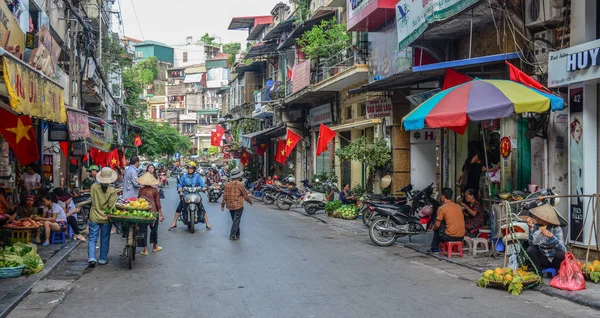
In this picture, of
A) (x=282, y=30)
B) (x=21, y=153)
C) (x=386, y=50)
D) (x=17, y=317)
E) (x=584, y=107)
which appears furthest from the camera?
(x=282, y=30)

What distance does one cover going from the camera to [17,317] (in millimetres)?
6832

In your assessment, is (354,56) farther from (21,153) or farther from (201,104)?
(201,104)

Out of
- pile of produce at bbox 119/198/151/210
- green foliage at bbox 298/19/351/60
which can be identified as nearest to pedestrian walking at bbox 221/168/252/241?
pile of produce at bbox 119/198/151/210

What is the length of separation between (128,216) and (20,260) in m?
1.72

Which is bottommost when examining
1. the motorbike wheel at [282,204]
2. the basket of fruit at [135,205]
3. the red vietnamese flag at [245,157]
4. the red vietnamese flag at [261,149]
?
Answer: the motorbike wheel at [282,204]

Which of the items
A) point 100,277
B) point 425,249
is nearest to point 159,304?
point 100,277

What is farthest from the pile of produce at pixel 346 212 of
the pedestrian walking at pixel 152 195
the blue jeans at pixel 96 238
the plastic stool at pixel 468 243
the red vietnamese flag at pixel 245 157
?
the red vietnamese flag at pixel 245 157

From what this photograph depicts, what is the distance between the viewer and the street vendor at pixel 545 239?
8.55 meters

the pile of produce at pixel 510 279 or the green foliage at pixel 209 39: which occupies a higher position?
the green foliage at pixel 209 39

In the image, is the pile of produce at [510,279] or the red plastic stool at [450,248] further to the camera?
the red plastic stool at [450,248]

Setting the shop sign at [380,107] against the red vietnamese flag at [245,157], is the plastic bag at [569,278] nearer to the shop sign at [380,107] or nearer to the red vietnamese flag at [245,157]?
the shop sign at [380,107]

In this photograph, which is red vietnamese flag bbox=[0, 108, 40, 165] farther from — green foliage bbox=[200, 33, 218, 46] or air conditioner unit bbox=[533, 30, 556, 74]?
green foliage bbox=[200, 33, 218, 46]

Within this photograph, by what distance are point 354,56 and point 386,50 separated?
8.61ft

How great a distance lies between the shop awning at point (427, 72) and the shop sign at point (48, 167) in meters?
10.6
